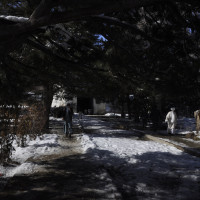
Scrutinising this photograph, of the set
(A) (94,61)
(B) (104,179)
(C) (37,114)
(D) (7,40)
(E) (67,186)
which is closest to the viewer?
(D) (7,40)

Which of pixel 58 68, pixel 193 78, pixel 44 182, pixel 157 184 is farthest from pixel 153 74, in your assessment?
pixel 44 182

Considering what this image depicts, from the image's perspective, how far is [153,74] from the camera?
17.2 ft

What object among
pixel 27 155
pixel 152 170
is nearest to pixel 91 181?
pixel 152 170

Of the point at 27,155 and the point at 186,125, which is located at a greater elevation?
the point at 186,125

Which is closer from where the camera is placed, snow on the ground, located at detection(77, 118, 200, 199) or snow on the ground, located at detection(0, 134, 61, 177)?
snow on the ground, located at detection(77, 118, 200, 199)

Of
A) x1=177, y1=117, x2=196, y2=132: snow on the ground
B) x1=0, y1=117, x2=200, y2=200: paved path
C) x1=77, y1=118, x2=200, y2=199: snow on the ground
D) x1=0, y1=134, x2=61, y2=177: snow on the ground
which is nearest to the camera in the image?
x1=0, y1=117, x2=200, y2=200: paved path

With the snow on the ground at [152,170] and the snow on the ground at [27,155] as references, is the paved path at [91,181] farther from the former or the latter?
the snow on the ground at [27,155]

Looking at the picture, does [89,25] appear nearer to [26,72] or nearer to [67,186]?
[26,72]

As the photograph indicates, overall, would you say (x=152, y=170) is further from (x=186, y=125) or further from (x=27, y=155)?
(x=186, y=125)

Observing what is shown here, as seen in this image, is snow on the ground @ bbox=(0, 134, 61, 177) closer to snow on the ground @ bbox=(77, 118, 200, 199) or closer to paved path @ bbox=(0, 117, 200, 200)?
paved path @ bbox=(0, 117, 200, 200)

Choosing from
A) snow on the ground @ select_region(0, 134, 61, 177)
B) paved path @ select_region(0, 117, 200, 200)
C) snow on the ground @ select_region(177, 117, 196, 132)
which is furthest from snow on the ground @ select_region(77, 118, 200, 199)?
snow on the ground @ select_region(177, 117, 196, 132)

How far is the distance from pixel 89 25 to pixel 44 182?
11.3ft

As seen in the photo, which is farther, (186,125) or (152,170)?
(186,125)

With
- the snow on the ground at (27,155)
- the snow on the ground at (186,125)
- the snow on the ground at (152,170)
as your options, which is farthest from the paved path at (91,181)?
the snow on the ground at (186,125)
